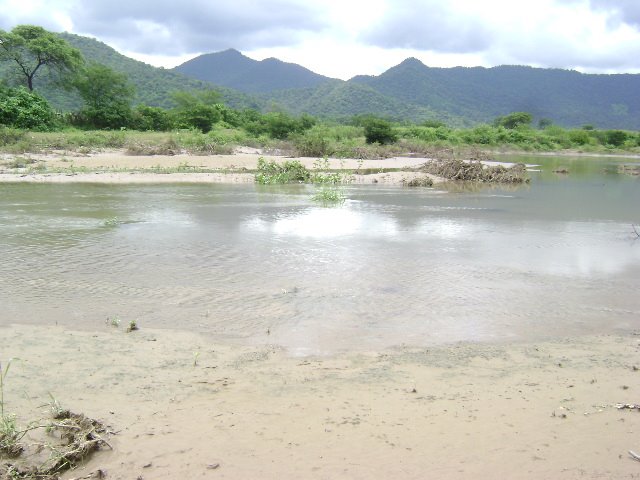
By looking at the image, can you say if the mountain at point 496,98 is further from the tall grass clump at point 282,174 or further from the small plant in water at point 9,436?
the small plant in water at point 9,436

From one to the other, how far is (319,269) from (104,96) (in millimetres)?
42615

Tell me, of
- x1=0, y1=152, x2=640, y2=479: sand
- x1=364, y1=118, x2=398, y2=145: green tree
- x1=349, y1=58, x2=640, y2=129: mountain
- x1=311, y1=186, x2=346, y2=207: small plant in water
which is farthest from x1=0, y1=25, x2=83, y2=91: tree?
x1=349, y1=58, x2=640, y2=129: mountain

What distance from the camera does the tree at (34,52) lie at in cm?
4572

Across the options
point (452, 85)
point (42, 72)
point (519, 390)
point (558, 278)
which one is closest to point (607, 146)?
point (42, 72)

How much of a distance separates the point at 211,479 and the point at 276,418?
30.8 inches

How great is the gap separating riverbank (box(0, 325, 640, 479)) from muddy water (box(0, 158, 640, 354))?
1.59 feet

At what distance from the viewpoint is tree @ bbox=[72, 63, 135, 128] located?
1745 inches

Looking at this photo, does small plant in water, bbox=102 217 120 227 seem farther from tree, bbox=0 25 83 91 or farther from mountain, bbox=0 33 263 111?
mountain, bbox=0 33 263 111

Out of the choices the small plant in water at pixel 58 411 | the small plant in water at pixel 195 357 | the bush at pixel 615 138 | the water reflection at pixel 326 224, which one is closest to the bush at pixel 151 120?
the water reflection at pixel 326 224

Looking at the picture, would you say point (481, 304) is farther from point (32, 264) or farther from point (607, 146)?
point (607, 146)

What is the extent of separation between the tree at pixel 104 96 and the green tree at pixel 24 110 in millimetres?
4100

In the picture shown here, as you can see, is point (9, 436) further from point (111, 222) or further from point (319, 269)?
point (111, 222)

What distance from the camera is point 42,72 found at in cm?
5194

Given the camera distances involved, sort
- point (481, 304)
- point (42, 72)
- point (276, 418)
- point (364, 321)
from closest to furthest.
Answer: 1. point (276, 418)
2. point (364, 321)
3. point (481, 304)
4. point (42, 72)
